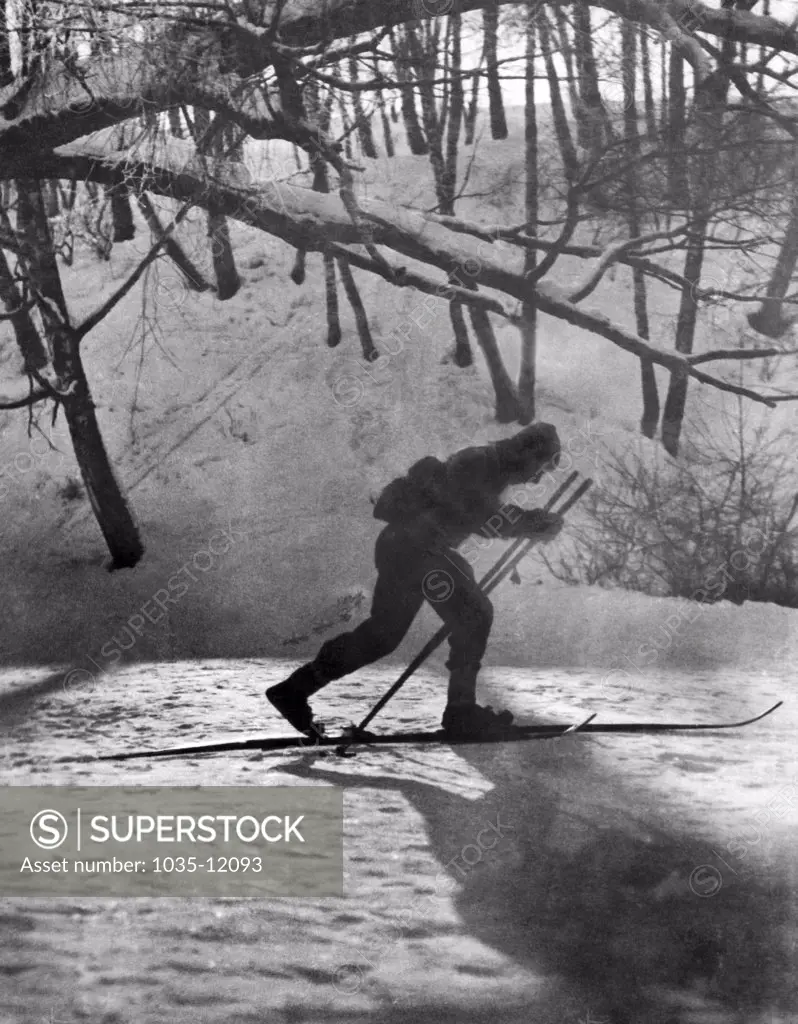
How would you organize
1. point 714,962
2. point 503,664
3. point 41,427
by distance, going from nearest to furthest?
1. point 714,962
2. point 503,664
3. point 41,427

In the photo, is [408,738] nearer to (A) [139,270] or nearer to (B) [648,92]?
(A) [139,270]

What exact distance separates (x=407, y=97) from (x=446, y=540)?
1.19 meters

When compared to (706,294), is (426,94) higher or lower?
higher

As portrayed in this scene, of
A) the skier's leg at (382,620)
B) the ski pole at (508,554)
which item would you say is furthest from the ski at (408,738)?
the ski pole at (508,554)

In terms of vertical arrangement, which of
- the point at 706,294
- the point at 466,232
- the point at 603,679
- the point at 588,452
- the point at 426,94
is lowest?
the point at 603,679

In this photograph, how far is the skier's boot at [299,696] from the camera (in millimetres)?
2656

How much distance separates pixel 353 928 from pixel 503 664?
763 millimetres

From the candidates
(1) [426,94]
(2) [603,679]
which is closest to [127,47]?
(1) [426,94]

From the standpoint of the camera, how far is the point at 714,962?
2.22 m

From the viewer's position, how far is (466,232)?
2.84 metres

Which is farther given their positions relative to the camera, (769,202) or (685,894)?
(769,202)

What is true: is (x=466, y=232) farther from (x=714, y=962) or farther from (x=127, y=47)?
(x=714, y=962)

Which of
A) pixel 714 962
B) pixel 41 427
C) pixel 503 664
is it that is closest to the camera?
pixel 714 962

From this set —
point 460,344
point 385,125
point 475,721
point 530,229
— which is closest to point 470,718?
point 475,721
